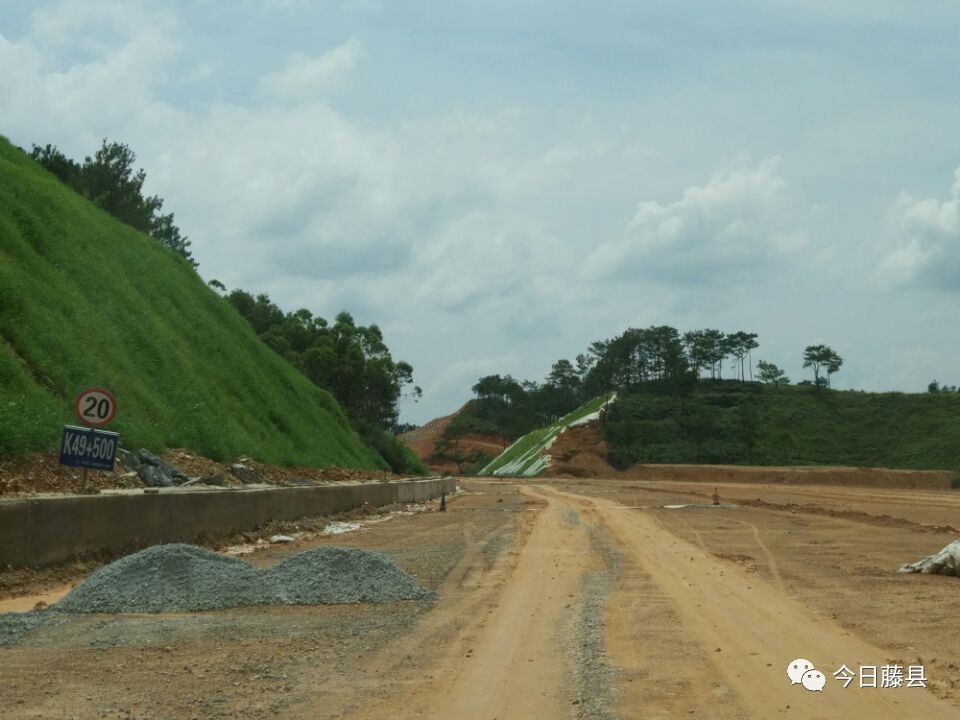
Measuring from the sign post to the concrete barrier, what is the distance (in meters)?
0.53

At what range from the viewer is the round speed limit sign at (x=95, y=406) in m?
15.5

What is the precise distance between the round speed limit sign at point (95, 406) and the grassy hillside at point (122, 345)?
112 inches

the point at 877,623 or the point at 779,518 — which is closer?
the point at 877,623

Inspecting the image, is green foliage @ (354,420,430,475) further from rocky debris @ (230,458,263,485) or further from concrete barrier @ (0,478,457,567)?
concrete barrier @ (0,478,457,567)

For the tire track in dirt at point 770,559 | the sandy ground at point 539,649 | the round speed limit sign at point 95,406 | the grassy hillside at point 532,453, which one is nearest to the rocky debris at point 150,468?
the sandy ground at point 539,649

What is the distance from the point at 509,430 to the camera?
178 metres

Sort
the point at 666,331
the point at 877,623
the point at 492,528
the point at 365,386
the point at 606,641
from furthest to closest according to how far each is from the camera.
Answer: the point at 666,331 → the point at 365,386 → the point at 492,528 → the point at 877,623 → the point at 606,641

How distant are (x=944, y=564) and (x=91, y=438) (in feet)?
39.2

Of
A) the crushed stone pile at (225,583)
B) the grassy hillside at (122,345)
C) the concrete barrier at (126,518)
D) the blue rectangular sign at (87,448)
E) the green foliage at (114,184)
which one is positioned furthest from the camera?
the green foliage at (114,184)

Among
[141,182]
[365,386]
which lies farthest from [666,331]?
[141,182]

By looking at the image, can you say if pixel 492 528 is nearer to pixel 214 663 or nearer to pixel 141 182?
pixel 214 663

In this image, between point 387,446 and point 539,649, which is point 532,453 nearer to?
point 387,446

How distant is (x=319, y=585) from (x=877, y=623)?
622 cm

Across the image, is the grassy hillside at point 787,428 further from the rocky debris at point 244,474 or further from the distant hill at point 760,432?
the rocky debris at point 244,474
